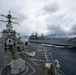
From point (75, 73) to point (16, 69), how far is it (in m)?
10.3

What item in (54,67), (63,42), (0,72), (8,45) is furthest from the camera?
(63,42)

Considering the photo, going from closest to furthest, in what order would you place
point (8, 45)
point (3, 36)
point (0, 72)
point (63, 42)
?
point (0, 72), point (8, 45), point (3, 36), point (63, 42)

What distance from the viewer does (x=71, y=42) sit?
51438 mm

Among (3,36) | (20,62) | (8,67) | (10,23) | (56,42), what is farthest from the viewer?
(56,42)

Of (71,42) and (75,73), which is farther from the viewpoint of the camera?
(71,42)

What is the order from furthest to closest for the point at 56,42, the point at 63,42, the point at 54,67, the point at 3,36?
1. the point at 56,42
2. the point at 63,42
3. the point at 3,36
4. the point at 54,67

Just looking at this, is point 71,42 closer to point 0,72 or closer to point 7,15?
point 7,15

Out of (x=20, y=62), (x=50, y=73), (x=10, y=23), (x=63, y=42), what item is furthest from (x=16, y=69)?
(x=63, y=42)

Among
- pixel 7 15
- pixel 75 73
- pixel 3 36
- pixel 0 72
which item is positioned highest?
pixel 7 15

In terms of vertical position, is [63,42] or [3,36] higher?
[3,36]

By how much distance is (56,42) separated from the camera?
63.0 m

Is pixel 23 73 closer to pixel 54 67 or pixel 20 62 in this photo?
pixel 20 62

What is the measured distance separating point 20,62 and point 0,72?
2055 mm

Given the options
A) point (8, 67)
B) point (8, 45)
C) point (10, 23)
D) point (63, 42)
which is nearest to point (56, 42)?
point (63, 42)
